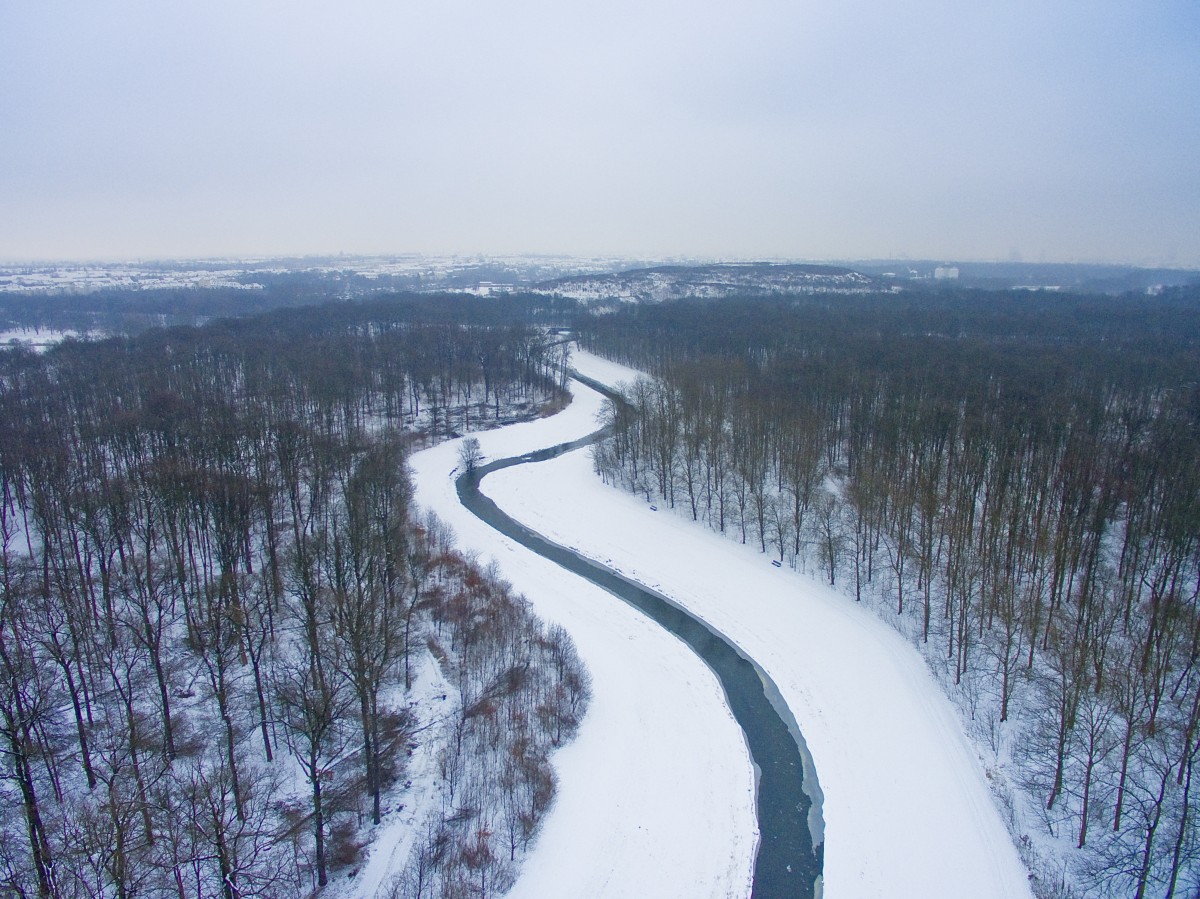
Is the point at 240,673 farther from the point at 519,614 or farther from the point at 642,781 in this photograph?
the point at 642,781

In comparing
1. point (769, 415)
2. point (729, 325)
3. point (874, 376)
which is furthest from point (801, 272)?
point (769, 415)

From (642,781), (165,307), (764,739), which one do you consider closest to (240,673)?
(642,781)

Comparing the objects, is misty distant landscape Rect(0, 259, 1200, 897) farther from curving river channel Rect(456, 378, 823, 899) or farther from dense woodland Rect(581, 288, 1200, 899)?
curving river channel Rect(456, 378, 823, 899)

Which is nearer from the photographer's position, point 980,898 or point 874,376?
point 980,898

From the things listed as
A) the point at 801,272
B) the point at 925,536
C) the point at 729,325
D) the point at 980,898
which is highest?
the point at 801,272

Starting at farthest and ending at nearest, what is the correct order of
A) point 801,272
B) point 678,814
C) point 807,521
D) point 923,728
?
point 801,272
point 807,521
point 923,728
point 678,814

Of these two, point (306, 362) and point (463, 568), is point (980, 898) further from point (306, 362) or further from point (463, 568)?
point (306, 362)

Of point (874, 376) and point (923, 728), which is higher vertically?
point (874, 376)
